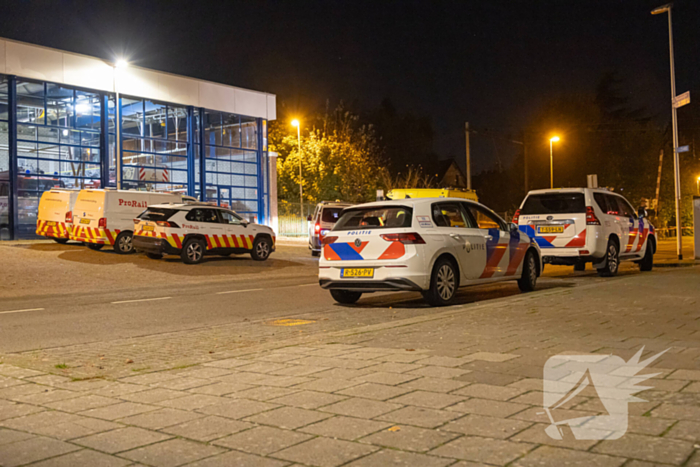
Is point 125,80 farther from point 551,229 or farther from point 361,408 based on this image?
point 361,408

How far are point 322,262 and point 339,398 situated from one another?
622 cm

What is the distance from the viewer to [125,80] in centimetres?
3269

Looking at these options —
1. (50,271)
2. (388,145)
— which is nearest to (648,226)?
(50,271)

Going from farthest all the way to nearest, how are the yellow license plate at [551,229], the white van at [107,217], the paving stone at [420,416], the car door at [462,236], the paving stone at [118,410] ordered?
the white van at [107,217] < the yellow license plate at [551,229] < the car door at [462,236] < the paving stone at [118,410] < the paving stone at [420,416]

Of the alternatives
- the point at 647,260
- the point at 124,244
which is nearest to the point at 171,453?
the point at 647,260

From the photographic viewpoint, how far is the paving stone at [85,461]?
11.5ft

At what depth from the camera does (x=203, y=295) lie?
1312cm

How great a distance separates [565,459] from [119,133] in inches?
1165

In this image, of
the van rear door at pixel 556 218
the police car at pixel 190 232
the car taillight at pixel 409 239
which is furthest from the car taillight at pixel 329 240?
the police car at pixel 190 232

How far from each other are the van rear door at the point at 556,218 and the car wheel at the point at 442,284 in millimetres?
5118

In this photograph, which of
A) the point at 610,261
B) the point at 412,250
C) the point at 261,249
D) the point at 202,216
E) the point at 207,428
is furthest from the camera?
the point at 261,249

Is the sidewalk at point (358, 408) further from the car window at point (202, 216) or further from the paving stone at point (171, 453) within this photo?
the car window at point (202, 216)

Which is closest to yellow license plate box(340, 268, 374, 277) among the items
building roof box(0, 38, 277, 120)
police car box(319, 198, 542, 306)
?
police car box(319, 198, 542, 306)

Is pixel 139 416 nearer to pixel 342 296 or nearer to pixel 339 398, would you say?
pixel 339 398
